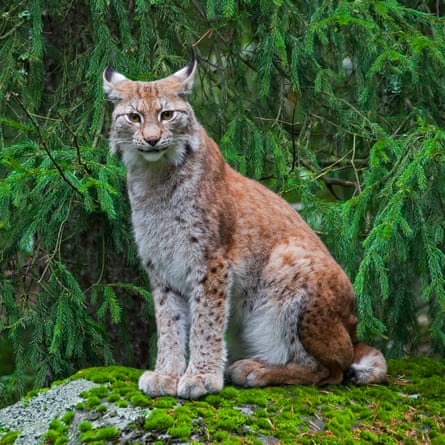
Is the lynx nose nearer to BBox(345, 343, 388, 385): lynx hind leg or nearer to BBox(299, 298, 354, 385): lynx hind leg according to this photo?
BBox(299, 298, 354, 385): lynx hind leg

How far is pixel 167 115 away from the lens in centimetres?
502

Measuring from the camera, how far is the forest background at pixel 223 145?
5.41m

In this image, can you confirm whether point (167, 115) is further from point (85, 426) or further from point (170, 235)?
point (85, 426)

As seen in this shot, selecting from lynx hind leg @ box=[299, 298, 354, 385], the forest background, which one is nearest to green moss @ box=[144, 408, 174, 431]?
lynx hind leg @ box=[299, 298, 354, 385]

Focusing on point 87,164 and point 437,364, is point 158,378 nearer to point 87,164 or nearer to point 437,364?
point 87,164

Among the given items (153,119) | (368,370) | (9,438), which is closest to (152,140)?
(153,119)

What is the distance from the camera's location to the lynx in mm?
4992

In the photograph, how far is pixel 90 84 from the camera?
618cm

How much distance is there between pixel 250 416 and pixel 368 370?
1.12 meters

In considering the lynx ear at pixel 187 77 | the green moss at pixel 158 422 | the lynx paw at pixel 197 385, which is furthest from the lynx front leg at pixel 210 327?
the lynx ear at pixel 187 77

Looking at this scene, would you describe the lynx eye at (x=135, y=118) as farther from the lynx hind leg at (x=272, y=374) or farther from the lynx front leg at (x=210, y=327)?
the lynx hind leg at (x=272, y=374)

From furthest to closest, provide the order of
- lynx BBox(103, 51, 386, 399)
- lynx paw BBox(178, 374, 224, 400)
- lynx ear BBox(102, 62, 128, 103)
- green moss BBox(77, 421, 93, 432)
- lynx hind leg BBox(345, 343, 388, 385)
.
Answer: lynx hind leg BBox(345, 343, 388, 385), lynx ear BBox(102, 62, 128, 103), lynx BBox(103, 51, 386, 399), lynx paw BBox(178, 374, 224, 400), green moss BBox(77, 421, 93, 432)

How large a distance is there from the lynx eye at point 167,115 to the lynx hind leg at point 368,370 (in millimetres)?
2011

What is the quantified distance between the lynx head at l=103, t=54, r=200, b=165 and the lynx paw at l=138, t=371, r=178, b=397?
132 centimetres
